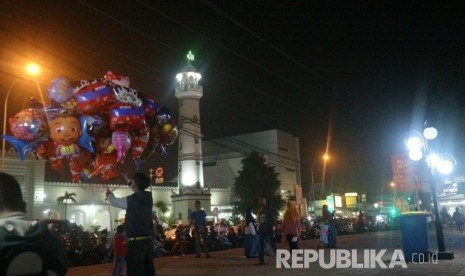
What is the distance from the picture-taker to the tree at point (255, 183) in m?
55.8

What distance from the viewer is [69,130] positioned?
1085cm

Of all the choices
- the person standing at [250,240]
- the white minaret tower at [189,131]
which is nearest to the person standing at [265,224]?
the person standing at [250,240]

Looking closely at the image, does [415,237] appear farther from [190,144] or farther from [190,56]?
[190,56]

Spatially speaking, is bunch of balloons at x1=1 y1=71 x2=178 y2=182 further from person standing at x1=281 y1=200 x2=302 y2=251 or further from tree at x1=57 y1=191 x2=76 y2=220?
tree at x1=57 y1=191 x2=76 y2=220

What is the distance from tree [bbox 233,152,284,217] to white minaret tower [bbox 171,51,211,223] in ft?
20.8

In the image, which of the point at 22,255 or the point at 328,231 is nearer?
the point at 22,255

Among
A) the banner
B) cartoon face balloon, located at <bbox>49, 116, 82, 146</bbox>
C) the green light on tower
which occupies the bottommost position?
the banner

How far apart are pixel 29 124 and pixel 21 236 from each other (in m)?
9.10

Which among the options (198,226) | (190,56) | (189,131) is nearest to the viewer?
(198,226)

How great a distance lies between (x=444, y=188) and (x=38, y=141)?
140ft

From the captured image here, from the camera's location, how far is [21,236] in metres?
2.54

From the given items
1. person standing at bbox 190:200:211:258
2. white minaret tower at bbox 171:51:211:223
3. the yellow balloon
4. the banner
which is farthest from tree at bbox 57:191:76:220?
the banner

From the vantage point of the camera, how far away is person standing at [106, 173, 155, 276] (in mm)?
6121

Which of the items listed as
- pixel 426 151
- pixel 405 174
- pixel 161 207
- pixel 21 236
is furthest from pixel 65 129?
pixel 161 207
